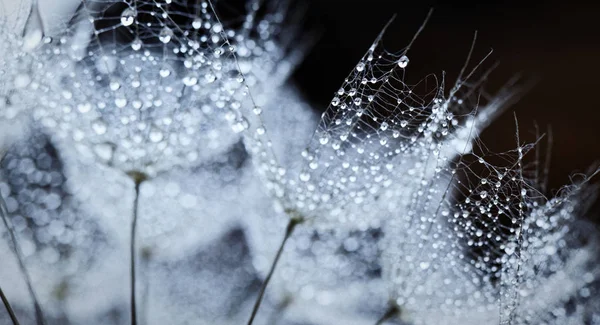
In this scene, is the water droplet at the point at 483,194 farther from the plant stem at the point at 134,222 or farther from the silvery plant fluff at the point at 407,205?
the plant stem at the point at 134,222

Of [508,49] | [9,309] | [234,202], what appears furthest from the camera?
[508,49]

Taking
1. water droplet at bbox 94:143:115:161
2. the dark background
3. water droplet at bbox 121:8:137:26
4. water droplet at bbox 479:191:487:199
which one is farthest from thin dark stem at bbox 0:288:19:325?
the dark background

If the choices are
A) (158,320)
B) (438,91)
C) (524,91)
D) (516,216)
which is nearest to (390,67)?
(438,91)

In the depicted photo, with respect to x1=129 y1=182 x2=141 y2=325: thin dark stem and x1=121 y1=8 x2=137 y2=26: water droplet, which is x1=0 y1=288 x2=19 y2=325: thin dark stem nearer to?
x1=129 y1=182 x2=141 y2=325: thin dark stem

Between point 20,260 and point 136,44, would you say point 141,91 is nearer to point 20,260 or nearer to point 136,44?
point 136,44

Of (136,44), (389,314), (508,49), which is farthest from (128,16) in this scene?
(508,49)

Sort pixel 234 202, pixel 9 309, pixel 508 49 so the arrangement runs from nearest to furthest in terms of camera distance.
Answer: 1. pixel 9 309
2. pixel 234 202
3. pixel 508 49

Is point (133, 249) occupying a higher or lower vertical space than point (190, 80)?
lower

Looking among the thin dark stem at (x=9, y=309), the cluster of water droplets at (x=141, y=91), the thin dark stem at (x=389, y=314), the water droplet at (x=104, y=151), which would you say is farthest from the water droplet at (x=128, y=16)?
the thin dark stem at (x=389, y=314)
